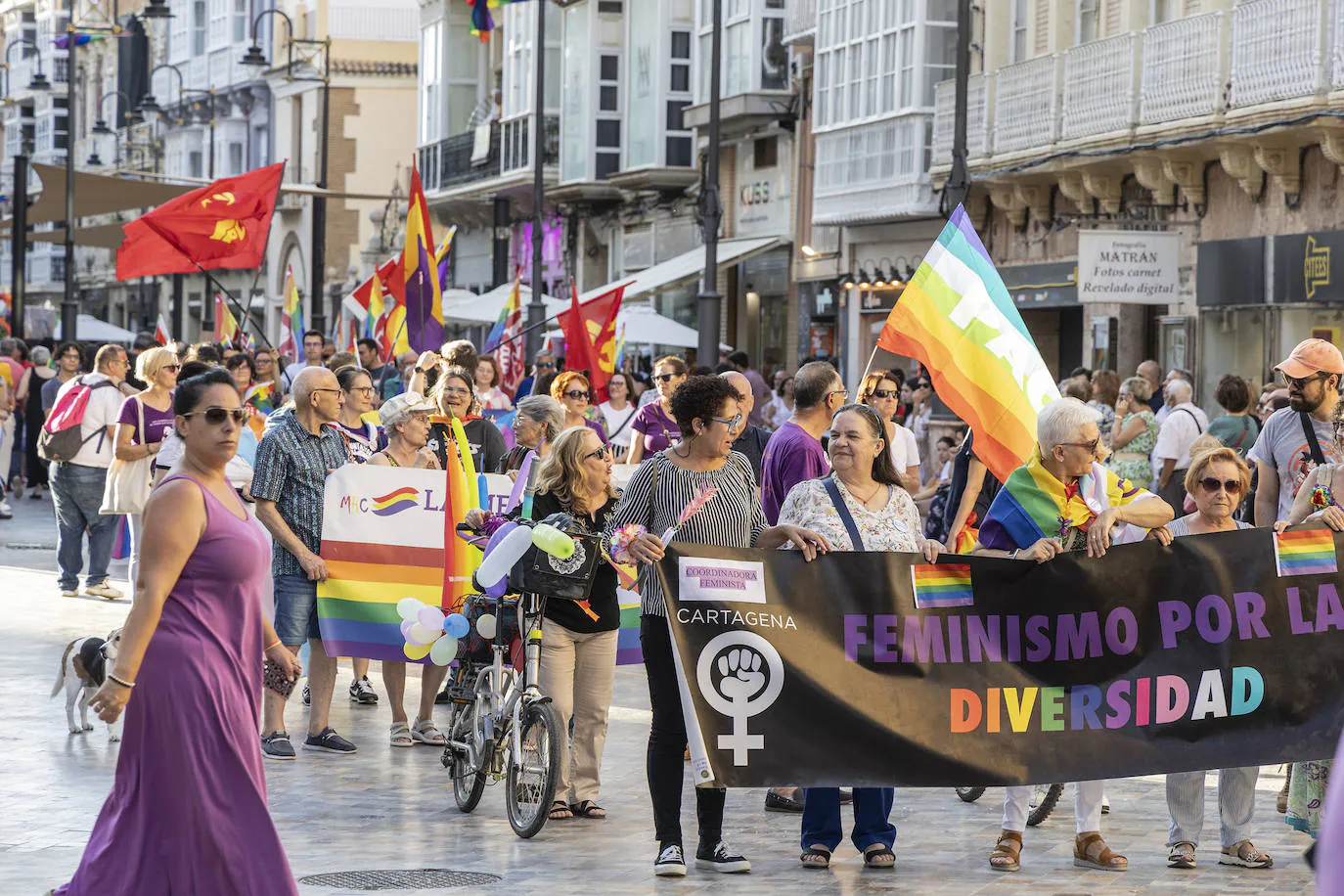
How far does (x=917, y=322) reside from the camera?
984cm

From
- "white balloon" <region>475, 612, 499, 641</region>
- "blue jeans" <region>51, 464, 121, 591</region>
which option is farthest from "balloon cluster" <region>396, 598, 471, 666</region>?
"blue jeans" <region>51, 464, 121, 591</region>

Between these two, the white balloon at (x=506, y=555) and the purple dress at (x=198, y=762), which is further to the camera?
the white balloon at (x=506, y=555)

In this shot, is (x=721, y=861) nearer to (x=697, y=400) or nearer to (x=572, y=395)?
(x=697, y=400)

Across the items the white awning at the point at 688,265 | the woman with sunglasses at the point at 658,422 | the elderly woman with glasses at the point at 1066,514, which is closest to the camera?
the elderly woman with glasses at the point at 1066,514

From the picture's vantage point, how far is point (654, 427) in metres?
14.3

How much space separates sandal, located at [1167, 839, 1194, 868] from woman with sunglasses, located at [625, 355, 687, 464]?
624cm

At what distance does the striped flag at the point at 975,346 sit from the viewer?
956cm

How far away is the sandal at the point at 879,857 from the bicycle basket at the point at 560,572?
1.46 metres

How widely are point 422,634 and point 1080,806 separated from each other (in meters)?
3.02

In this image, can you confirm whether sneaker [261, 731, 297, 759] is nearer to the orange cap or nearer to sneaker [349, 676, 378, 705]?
sneaker [349, 676, 378, 705]

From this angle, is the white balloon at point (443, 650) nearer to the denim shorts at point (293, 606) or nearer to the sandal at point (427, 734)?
the denim shorts at point (293, 606)

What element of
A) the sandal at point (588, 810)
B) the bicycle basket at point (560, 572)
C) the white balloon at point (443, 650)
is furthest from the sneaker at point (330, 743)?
the bicycle basket at point (560, 572)

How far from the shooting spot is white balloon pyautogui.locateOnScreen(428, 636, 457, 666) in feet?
31.0

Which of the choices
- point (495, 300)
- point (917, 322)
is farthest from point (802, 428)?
point (495, 300)
